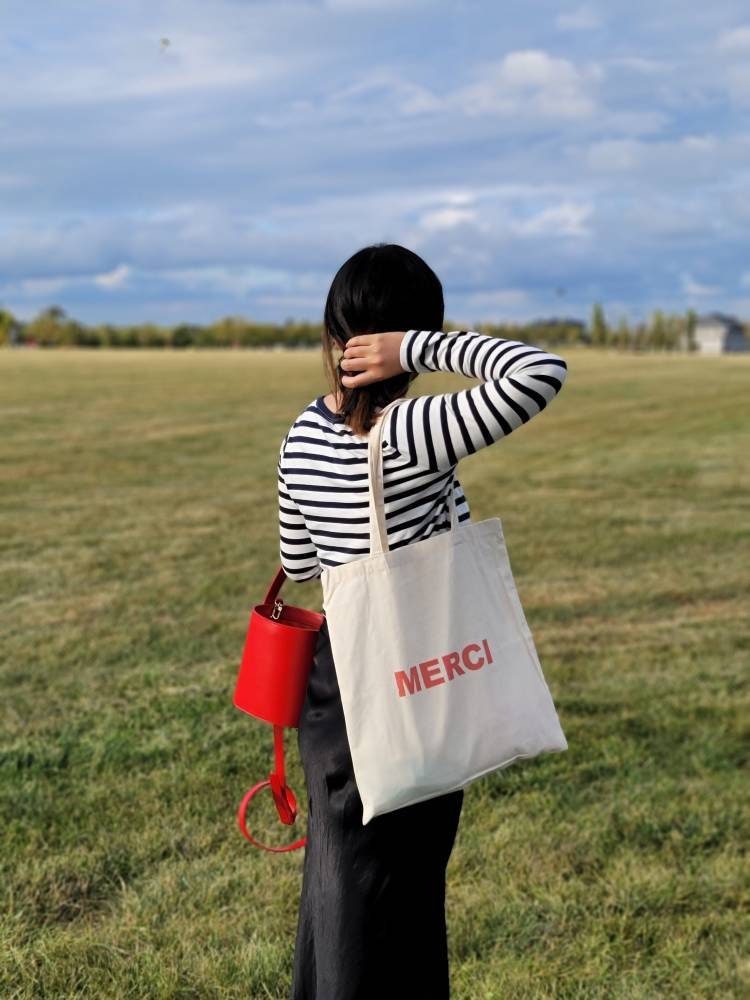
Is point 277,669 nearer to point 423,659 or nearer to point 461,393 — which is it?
point 423,659

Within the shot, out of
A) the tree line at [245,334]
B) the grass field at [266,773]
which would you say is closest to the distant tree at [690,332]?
the tree line at [245,334]

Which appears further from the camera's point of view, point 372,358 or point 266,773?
point 266,773

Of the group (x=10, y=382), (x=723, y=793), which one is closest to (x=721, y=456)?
(x=723, y=793)

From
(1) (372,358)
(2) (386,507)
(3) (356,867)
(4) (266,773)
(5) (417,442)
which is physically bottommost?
(4) (266,773)

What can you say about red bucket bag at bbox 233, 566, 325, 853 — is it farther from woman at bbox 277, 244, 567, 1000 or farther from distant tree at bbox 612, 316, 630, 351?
distant tree at bbox 612, 316, 630, 351

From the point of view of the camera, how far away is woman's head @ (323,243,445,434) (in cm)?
204

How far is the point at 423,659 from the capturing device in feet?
6.72

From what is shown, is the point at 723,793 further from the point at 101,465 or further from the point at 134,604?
the point at 101,465

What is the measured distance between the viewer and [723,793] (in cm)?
435

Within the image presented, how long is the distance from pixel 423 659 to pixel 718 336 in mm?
131524

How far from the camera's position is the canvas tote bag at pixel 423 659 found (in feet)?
6.66

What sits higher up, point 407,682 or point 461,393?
point 461,393

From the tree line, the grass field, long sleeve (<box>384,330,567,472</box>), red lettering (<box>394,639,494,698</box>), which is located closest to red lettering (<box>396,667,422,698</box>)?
red lettering (<box>394,639,494,698</box>)

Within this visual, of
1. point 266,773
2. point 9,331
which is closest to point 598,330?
point 9,331
